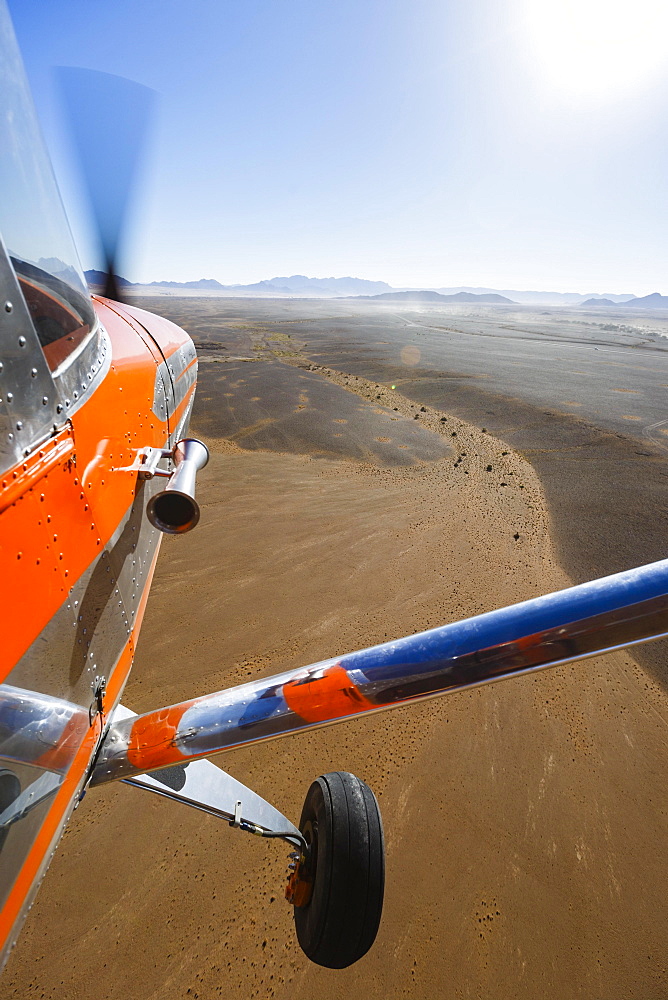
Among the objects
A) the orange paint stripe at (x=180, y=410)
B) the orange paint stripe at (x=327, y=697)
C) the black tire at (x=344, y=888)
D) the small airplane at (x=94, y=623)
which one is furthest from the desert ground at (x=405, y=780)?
the orange paint stripe at (x=180, y=410)

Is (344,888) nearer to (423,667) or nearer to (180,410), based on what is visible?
(423,667)

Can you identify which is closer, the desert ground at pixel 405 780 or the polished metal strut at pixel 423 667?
the polished metal strut at pixel 423 667

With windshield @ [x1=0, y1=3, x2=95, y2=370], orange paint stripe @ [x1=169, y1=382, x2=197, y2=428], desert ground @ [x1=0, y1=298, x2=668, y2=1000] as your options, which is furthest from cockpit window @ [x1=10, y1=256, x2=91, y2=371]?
desert ground @ [x1=0, y1=298, x2=668, y2=1000]

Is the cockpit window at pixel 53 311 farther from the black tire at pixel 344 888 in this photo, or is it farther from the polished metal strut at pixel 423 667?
the black tire at pixel 344 888

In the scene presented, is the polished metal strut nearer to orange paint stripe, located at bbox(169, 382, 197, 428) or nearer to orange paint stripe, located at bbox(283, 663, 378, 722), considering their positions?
orange paint stripe, located at bbox(283, 663, 378, 722)

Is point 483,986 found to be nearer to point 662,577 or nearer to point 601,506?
point 662,577
